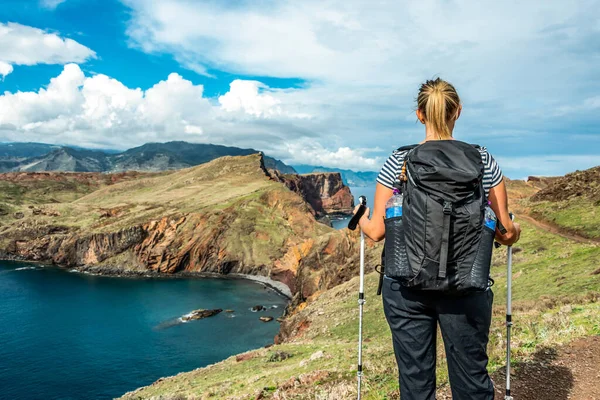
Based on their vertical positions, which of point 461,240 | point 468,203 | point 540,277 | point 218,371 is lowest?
point 218,371

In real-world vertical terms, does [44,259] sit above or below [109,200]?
below

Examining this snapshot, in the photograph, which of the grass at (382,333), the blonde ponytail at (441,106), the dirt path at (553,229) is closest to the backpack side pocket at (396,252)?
the blonde ponytail at (441,106)

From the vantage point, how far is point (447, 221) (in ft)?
12.8

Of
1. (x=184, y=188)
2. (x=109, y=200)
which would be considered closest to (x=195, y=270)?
(x=184, y=188)

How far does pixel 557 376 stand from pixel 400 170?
7.43 meters

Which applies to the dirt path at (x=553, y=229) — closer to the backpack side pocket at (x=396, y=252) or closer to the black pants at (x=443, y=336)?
the black pants at (x=443, y=336)

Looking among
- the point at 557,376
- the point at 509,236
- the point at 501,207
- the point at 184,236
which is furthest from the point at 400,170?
the point at 184,236

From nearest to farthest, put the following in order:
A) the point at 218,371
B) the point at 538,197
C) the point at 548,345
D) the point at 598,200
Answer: the point at 548,345 → the point at 218,371 → the point at 598,200 → the point at 538,197

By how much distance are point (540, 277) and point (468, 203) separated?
91.0 ft

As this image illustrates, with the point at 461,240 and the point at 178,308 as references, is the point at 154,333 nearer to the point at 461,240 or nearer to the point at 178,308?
Result: the point at 178,308

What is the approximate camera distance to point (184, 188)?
184m

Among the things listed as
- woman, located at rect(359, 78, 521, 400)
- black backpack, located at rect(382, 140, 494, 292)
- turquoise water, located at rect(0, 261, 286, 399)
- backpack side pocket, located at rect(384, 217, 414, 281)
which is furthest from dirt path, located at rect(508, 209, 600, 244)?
turquoise water, located at rect(0, 261, 286, 399)

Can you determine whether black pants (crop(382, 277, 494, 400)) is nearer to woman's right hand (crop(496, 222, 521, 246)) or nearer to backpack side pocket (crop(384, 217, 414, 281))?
backpack side pocket (crop(384, 217, 414, 281))

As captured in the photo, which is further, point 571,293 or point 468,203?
point 571,293
